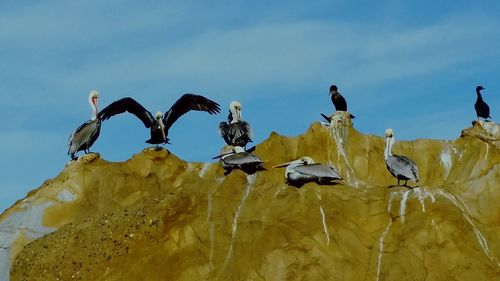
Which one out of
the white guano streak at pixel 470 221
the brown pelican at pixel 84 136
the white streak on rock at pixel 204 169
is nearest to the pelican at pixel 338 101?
the white streak on rock at pixel 204 169

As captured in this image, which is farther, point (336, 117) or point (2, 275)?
point (336, 117)

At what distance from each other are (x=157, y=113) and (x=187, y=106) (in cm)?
170

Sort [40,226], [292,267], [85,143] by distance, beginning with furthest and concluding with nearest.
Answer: [85,143], [40,226], [292,267]

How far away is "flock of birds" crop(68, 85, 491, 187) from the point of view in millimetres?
30969

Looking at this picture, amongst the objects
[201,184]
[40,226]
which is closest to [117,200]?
[40,226]

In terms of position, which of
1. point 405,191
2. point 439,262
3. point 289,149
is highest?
point 289,149

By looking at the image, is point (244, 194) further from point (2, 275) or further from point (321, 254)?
point (2, 275)

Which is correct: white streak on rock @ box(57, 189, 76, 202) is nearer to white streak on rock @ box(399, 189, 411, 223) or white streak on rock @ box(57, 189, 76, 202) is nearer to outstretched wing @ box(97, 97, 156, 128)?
outstretched wing @ box(97, 97, 156, 128)

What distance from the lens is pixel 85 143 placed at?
112 ft

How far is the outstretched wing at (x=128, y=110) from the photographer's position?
37.3 metres

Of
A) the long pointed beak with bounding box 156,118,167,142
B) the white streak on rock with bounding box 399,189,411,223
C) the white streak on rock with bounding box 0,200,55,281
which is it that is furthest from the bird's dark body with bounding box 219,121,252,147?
the white streak on rock with bounding box 399,189,411,223

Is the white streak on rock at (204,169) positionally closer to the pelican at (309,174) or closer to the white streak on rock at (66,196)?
the pelican at (309,174)

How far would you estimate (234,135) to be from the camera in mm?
35750

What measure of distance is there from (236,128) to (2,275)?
30.2ft
